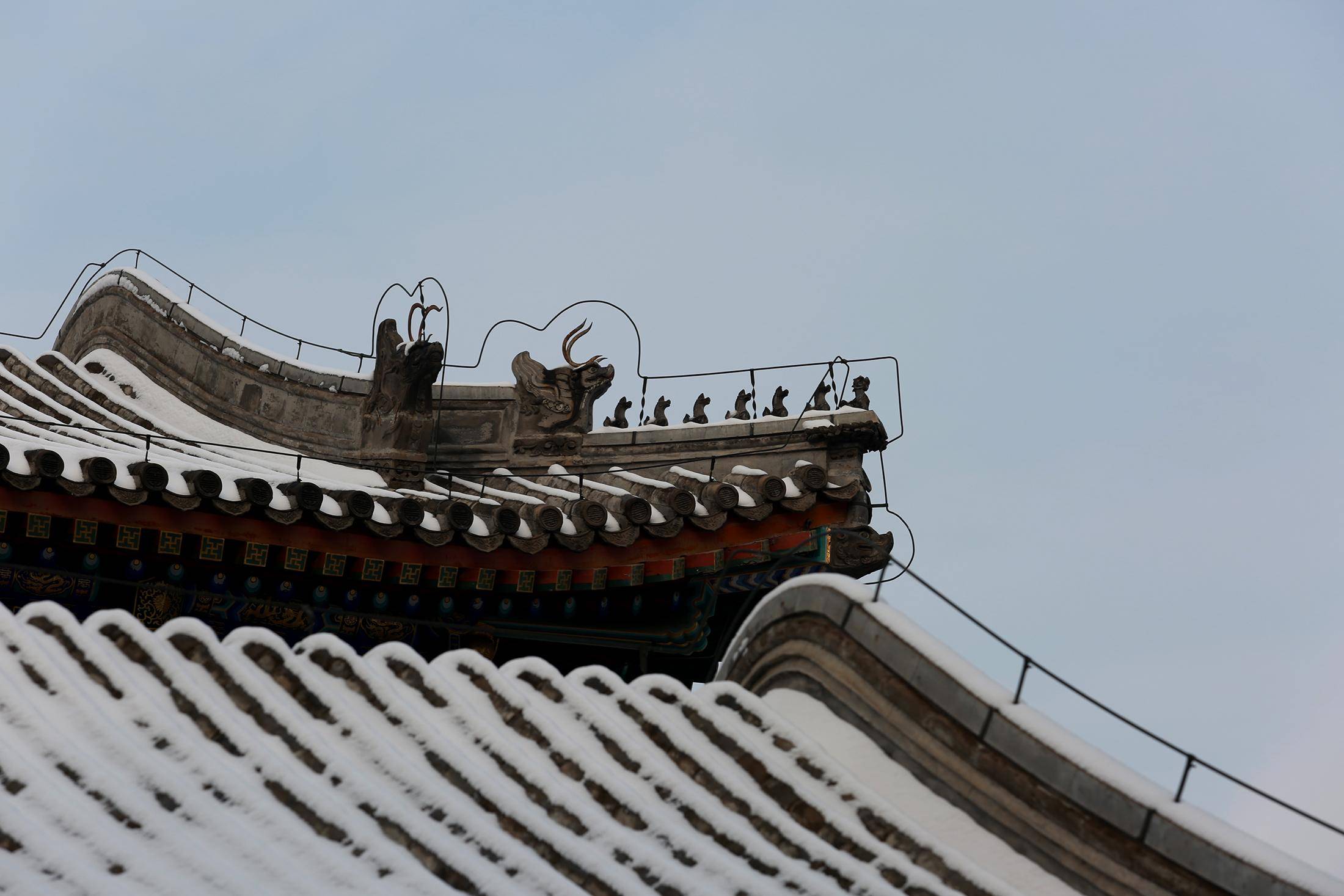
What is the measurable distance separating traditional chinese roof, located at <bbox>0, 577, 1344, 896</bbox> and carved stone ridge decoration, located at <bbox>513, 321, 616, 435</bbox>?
25.4 feet

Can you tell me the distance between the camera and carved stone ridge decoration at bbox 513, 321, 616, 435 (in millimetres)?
13156

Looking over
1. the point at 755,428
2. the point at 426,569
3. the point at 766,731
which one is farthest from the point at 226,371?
the point at 766,731

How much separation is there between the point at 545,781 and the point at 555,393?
870 centimetres

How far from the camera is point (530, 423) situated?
13164mm

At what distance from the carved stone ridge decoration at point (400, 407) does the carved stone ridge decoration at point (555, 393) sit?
64cm

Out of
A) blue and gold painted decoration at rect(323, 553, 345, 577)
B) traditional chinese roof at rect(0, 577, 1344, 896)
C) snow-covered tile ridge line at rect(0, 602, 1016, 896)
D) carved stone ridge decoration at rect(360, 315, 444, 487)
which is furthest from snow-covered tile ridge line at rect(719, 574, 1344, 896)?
A: carved stone ridge decoration at rect(360, 315, 444, 487)

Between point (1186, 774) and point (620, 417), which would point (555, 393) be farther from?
point (1186, 774)

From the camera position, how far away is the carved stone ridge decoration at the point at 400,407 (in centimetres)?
1289

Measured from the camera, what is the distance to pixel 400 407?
13.2 metres

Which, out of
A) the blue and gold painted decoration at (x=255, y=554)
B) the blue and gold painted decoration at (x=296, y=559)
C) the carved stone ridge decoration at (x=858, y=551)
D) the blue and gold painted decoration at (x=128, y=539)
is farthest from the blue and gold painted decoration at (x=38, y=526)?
the carved stone ridge decoration at (x=858, y=551)

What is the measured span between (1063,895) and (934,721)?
64 centimetres

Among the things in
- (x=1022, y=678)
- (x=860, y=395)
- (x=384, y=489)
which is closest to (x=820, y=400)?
(x=860, y=395)

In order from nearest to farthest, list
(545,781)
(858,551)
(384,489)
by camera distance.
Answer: (545,781) → (858,551) → (384,489)

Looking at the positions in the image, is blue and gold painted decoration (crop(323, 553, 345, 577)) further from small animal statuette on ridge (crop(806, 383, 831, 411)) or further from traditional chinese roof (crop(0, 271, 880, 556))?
small animal statuette on ridge (crop(806, 383, 831, 411))
